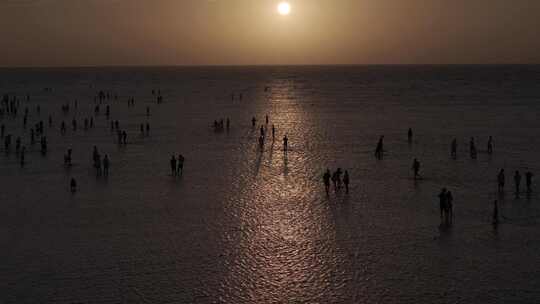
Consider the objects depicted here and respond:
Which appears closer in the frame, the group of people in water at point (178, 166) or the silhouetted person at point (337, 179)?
the silhouetted person at point (337, 179)

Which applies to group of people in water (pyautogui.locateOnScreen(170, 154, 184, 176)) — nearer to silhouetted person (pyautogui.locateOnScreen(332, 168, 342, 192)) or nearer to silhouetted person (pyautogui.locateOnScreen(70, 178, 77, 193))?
silhouetted person (pyautogui.locateOnScreen(70, 178, 77, 193))

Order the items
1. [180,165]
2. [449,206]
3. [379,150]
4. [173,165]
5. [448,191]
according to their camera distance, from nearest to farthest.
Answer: [449,206] → [448,191] → [173,165] → [180,165] → [379,150]

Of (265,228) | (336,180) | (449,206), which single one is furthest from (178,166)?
(449,206)

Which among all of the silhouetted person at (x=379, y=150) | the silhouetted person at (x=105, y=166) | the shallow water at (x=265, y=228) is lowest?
the shallow water at (x=265, y=228)

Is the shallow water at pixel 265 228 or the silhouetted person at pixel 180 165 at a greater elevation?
the silhouetted person at pixel 180 165

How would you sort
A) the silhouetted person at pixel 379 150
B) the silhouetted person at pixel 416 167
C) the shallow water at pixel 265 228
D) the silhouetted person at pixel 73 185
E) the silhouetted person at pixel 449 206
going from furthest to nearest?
the silhouetted person at pixel 379 150 → the silhouetted person at pixel 416 167 → the silhouetted person at pixel 73 185 → the silhouetted person at pixel 449 206 → the shallow water at pixel 265 228

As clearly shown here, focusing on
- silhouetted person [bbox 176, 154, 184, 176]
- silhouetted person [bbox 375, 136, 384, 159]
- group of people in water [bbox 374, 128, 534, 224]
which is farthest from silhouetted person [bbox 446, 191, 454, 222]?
silhouetted person [bbox 176, 154, 184, 176]

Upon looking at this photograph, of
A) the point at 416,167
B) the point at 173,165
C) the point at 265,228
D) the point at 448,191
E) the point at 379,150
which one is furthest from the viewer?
the point at 379,150

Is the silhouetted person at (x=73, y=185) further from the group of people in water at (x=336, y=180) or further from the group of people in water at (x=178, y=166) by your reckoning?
the group of people in water at (x=336, y=180)

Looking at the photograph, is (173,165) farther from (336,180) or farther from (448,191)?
(448,191)

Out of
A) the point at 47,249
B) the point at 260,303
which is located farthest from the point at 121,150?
the point at 260,303

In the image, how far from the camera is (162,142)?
39125mm

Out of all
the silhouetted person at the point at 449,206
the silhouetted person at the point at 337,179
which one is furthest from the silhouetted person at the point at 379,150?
the silhouetted person at the point at 449,206

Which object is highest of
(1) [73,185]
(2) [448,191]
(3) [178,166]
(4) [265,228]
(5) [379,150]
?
(5) [379,150]
